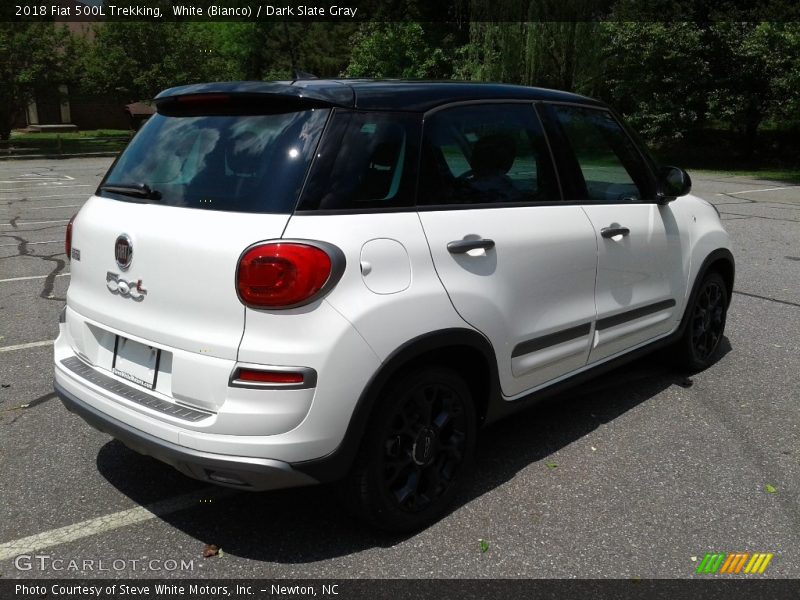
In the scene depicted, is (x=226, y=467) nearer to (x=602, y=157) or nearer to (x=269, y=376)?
(x=269, y=376)

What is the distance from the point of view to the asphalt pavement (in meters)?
2.89

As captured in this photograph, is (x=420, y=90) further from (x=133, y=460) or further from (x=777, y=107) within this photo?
(x=777, y=107)

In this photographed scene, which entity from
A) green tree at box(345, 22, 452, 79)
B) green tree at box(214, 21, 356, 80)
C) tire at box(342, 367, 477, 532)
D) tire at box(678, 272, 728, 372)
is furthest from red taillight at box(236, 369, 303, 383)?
green tree at box(214, 21, 356, 80)

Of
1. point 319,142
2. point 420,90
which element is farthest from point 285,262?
point 420,90

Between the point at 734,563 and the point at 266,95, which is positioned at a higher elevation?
the point at 266,95

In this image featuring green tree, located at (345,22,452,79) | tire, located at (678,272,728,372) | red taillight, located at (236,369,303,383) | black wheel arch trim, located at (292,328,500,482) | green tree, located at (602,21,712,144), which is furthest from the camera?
green tree, located at (345,22,452,79)

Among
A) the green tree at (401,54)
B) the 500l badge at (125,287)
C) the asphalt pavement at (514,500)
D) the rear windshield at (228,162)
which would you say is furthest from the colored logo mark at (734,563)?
the green tree at (401,54)

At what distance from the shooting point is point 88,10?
44.8m

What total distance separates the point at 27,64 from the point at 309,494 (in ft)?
113

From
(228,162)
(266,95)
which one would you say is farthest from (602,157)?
(228,162)

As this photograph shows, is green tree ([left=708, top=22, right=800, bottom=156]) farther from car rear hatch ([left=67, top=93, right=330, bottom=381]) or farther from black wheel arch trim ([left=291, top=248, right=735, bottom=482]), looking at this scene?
car rear hatch ([left=67, top=93, right=330, bottom=381])

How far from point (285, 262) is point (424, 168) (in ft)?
2.64

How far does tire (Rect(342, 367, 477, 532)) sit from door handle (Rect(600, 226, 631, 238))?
1208 mm

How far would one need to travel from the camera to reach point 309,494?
3.43 metres
